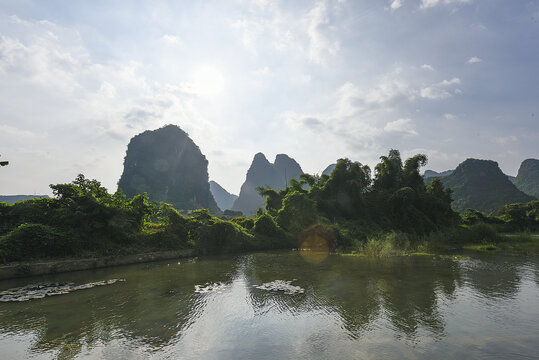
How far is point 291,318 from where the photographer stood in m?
6.00

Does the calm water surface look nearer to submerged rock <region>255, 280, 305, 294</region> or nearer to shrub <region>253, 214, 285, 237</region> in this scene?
submerged rock <region>255, 280, 305, 294</region>

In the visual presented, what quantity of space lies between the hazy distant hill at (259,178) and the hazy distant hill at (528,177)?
289 feet

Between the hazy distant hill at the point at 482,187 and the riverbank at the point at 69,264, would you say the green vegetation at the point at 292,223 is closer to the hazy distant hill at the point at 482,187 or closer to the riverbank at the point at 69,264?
the riverbank at the point at 69,264

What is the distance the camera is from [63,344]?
4.82 m

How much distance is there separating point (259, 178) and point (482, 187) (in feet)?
331

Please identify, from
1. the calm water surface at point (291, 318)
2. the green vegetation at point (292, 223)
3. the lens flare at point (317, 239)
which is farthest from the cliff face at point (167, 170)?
the calm water surface at point (291, 318)

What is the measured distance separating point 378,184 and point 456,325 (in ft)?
90.6

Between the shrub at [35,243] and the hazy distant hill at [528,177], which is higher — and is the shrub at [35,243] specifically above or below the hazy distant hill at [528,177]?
below

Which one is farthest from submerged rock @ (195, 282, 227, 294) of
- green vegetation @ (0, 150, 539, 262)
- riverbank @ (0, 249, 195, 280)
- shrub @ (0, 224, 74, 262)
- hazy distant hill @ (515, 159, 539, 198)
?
hazy distant hill @ (515, 159, 539, 198)

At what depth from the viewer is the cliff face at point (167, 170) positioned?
91738mm

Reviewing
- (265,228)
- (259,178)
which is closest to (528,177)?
(265,228)

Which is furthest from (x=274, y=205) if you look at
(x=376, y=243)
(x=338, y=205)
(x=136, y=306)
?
(x=136, y=306)

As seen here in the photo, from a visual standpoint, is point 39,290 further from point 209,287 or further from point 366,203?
point 366,203

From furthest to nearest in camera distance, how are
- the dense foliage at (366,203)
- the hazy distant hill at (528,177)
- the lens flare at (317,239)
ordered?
the hazy distant hill at (528,177) < the dense foliage at (366,203) < the lens flare at (317,239)
